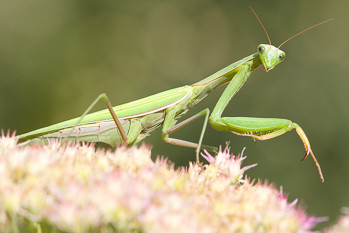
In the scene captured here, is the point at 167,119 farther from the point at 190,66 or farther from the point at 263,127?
the point at 190,66

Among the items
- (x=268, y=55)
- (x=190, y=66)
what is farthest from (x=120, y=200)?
(x=190, y=66)

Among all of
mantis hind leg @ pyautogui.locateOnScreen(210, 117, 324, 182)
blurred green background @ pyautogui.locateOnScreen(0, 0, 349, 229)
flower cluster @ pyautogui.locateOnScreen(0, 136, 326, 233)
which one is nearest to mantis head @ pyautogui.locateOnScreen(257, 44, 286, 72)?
mantis hind leg @ pyautogui.locateOnScreen(210, 117, 324, 182)

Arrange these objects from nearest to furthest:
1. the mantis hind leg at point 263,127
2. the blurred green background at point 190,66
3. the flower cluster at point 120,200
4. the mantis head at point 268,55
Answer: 1. the flower cluster at point 120,200
2. the mantis hind leg at point 263,127
3. the mantis head at point 268,55
4. the blurred green background at point 190,66

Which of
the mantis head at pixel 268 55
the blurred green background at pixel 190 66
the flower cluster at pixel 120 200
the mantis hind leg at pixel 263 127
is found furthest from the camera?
the blurred green background at pixel 190 66

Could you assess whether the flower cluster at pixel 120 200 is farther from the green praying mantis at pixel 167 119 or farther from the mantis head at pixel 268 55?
the mantis head at pixel 268 55

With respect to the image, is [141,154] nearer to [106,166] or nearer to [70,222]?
[106,166]

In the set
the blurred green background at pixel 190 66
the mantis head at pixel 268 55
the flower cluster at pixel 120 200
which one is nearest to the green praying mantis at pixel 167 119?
the mantis head at pixel 268 55

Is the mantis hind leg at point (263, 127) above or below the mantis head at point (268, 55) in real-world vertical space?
below
